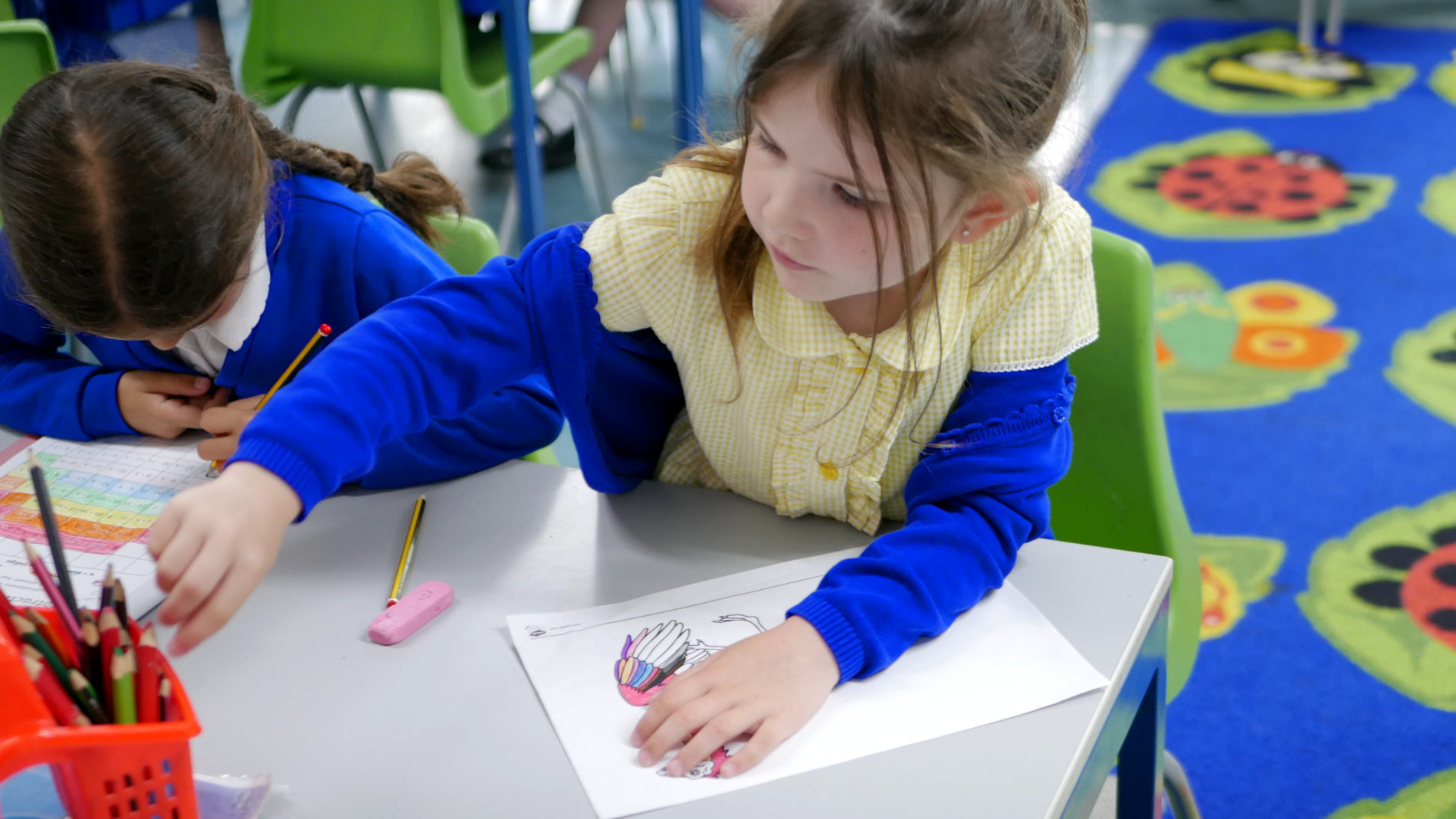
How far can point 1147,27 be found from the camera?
3.81 meters

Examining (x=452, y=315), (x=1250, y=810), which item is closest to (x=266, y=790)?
(x=452, y=315)

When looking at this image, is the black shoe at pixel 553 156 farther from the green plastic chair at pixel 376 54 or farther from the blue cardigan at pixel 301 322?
the blue cardigan at pixel 301 322

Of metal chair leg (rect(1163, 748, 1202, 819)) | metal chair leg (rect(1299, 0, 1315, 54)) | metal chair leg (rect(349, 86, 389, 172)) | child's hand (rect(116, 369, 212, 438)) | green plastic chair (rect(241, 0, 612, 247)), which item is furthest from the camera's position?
metal chair leg (rect(1299, 0, 1315, 54))

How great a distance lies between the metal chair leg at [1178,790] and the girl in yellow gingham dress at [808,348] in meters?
0.37

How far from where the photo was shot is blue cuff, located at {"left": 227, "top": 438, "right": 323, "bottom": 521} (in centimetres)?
68

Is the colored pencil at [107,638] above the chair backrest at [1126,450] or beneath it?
above

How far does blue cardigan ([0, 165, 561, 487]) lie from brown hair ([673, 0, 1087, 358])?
0.39m

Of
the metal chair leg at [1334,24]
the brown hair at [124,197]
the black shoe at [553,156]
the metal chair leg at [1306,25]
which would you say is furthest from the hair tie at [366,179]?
the metal chair leg at [1334,24]

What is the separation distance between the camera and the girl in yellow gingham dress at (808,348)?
26.6 inches

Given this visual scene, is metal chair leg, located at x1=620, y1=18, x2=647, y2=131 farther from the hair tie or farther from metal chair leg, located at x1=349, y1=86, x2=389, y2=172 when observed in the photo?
the hair tie

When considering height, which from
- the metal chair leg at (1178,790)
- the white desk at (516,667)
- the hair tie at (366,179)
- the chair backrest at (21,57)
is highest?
the chair backrest at (21,57)

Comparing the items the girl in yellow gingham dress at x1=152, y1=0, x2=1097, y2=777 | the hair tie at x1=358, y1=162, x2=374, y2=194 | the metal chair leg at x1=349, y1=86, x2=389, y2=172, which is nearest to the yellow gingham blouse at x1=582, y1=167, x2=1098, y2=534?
the girl in yellow gingham dress at x1=152, y1=0, x2=1097, y2=777

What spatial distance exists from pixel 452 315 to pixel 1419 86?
326 cm

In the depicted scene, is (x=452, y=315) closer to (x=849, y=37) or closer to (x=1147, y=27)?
(x=849, y=37)
